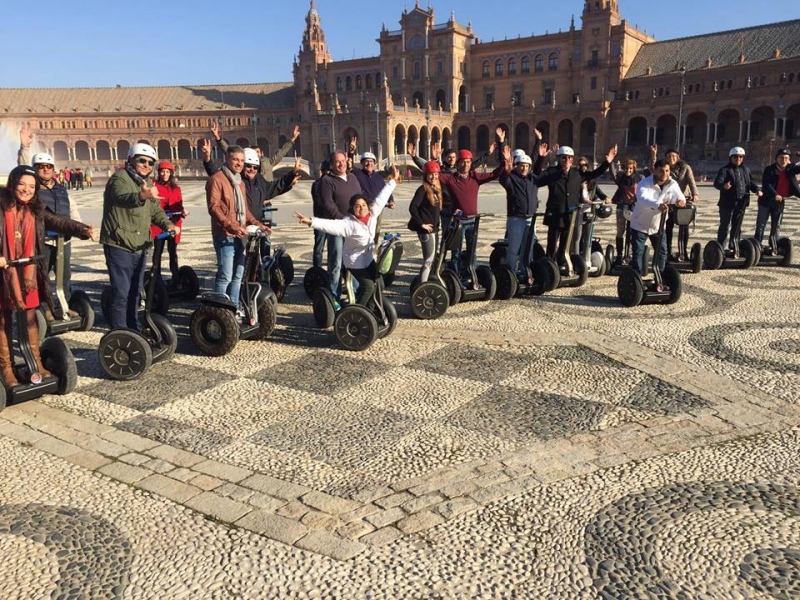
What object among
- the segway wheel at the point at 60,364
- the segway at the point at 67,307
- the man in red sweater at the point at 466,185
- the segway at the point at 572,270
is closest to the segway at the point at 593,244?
the segway at the point at 572,270

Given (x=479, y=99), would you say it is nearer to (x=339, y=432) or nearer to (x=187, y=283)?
(x=187, y=283)

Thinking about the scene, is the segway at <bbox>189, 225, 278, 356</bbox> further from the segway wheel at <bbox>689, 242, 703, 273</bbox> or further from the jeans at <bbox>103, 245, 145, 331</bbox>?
the segway wheel at <bbox>689, 242, 703, 273</bbox>

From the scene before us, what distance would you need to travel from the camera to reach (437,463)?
4195mm

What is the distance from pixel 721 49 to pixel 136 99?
7715 cm

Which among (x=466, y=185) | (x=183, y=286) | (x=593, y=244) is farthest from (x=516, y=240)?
(x=183, y=286)

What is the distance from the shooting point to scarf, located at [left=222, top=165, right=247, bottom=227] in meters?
6.76

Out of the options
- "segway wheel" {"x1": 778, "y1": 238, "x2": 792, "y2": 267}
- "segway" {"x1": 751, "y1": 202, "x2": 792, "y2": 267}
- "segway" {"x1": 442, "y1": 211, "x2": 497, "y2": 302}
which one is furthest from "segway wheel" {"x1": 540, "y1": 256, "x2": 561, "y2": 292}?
"segway wheel" {"x1": 778, "y1": 238, "x2": 792, "y2": 267}

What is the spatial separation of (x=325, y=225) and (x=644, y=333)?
3625 mm

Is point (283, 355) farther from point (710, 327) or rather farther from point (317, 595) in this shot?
point (710, 327)

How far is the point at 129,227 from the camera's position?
6.05 m

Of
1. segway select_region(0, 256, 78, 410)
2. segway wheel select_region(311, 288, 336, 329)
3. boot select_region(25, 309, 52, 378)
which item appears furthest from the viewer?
segway wheel select_region(311, 288, 336, 329)

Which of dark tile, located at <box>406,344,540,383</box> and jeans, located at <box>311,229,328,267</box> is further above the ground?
jeans, located at <box>311,229,328,267</box>

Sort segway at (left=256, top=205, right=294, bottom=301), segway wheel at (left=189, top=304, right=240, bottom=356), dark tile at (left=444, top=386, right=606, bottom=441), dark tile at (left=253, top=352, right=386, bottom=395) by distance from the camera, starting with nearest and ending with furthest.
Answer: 1. dark tile at (left=444, top=386, right=606, bottom=441)
2. dark tile at (left=253, top=352, right=386, bottom=395)
3. segway wheel at (left=189, top=304, right=240, bottom=356)
4. segway at (left=256, top=205, right=294, bottom=301)

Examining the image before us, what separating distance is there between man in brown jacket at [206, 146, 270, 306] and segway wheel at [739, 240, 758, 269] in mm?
8299
